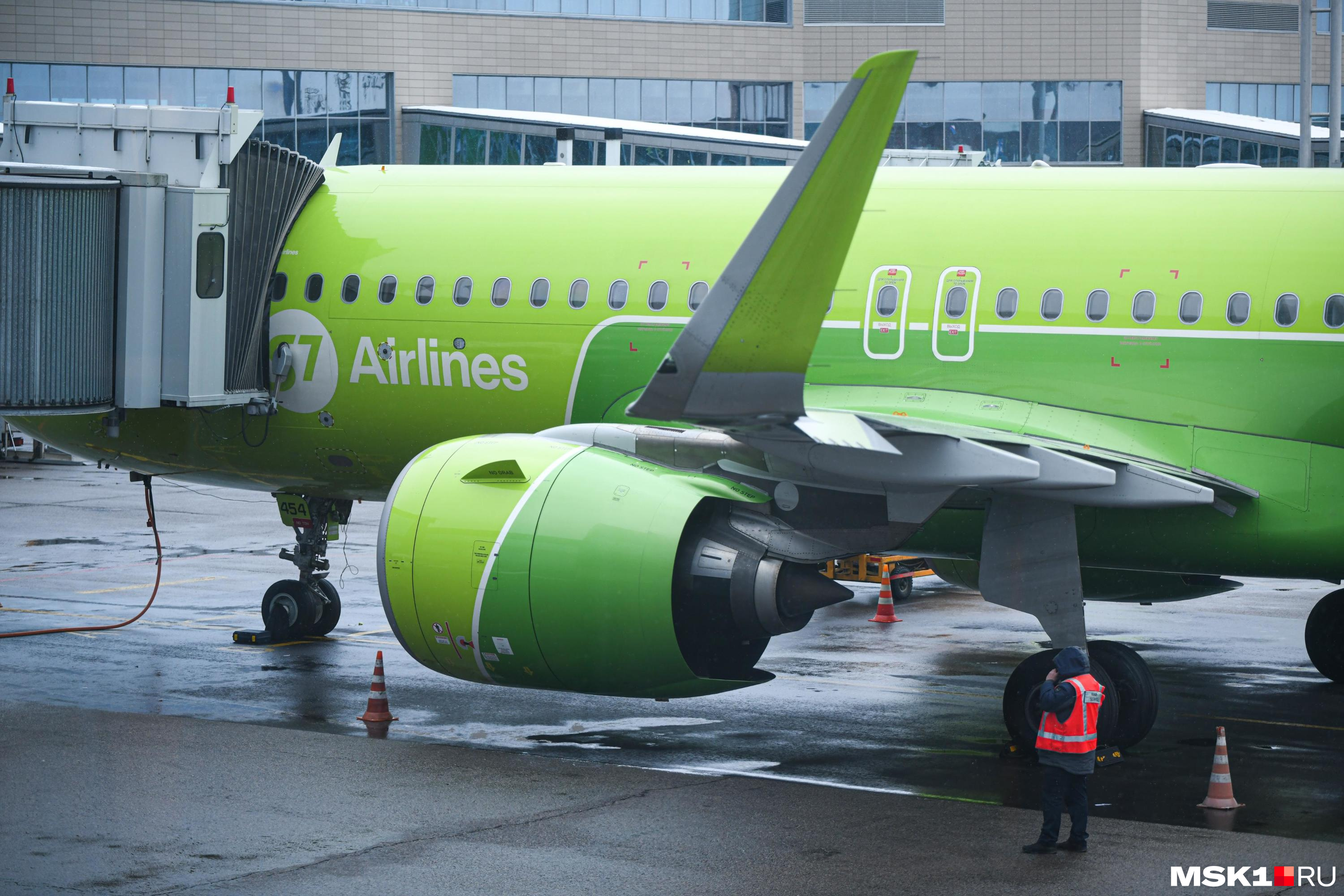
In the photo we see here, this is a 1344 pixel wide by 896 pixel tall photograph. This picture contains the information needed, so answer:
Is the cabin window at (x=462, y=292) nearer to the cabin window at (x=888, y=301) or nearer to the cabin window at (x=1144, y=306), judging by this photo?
the cabin window at (x=888, y=301)

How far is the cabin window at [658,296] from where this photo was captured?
15664mm

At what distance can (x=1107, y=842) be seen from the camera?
11758 millimetres

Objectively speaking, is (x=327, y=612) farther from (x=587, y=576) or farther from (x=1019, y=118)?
(x=1019, y=118)

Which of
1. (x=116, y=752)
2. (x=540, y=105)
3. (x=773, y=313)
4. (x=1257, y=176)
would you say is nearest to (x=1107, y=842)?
(x=773, y=313)

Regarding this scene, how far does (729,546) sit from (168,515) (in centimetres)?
2295

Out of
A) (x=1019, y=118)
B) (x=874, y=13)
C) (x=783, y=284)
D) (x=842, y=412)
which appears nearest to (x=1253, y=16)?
(x=1019, y=118)

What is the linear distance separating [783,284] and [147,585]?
55.4 feet

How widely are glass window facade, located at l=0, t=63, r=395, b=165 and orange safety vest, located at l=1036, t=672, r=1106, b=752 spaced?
5397cm

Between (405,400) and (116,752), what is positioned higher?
(405,400)

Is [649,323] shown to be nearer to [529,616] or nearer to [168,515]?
[529,616]

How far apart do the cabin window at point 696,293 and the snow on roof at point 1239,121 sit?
150 feet

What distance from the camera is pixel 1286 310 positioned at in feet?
46.1

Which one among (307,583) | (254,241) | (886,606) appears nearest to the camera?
(254,241)

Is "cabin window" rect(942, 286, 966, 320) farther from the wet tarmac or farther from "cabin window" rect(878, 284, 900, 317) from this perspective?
the wet tarmac
